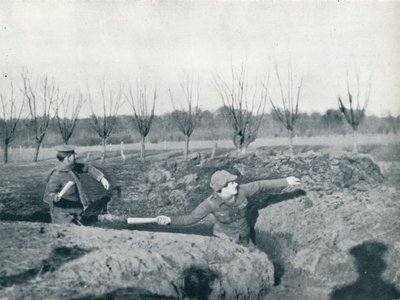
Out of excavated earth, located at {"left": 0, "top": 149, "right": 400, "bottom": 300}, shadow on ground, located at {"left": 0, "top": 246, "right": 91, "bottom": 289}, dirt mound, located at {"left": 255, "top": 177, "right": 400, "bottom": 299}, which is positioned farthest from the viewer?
dirt mound, located at {"left": 255, "top": 177, "right": 400, "bottom": 299}

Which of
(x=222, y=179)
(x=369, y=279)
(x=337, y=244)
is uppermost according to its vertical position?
(x=222, y=179)

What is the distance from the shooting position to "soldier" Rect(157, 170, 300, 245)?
16.5ft

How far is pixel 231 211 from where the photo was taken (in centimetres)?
515

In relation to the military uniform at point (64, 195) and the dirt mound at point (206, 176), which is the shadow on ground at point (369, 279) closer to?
the dirt mound at point (206, 176)

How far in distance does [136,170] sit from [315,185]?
4868mm

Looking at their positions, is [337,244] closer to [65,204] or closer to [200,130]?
[65,204]

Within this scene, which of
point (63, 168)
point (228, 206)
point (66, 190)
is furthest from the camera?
point (63, 168)

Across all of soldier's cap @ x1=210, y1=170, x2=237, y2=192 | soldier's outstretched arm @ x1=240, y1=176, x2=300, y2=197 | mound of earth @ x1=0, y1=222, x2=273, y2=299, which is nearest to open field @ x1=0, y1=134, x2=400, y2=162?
soldier's outstretched arm @ x1=240, y1=176, x2=300, y2=197

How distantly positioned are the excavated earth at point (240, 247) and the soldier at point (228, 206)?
10.2 inches

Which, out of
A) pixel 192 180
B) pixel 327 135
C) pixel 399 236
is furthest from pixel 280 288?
pixel 327 135

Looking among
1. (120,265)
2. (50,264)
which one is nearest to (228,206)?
(120,265)

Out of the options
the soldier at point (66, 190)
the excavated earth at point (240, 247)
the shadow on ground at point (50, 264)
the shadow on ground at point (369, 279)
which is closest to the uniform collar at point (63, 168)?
the soldier at point (66, 190)

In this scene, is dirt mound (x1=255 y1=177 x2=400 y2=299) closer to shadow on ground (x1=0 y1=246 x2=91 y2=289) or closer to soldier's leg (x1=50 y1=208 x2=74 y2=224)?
shadow on ground (x1=0 y1=246 x2=91 y2=289)

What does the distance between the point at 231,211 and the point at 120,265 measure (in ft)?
5.30
